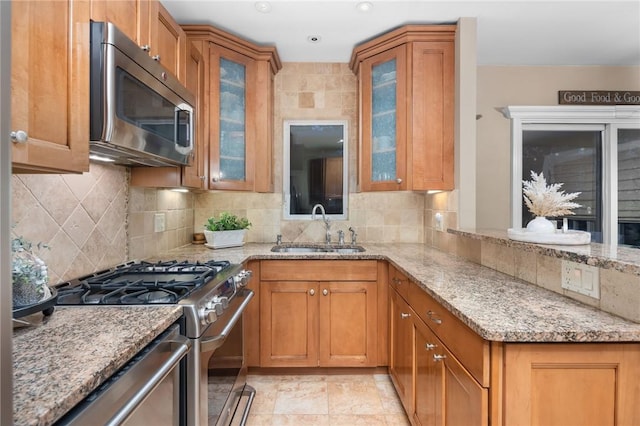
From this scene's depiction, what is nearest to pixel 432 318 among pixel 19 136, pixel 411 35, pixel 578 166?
pixel 19 136

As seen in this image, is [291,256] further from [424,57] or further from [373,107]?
[424,57]

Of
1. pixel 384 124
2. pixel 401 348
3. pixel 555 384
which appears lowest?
pixel 401 348

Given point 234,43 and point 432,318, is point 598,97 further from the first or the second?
point 234,43

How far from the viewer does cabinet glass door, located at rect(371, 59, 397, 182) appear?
255 centimetres

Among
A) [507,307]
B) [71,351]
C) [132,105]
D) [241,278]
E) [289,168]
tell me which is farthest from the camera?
[289,168]

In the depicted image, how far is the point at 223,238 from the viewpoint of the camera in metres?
2.62

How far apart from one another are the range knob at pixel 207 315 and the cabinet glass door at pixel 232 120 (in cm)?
146

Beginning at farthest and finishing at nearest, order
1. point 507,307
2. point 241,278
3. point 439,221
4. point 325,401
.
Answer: point 439,221 → point 325,401 → point 241,278 → point 507,307

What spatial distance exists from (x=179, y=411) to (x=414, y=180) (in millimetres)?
1959

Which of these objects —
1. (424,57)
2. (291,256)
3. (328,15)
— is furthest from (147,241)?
(424,57)

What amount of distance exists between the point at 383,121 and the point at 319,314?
59.6 inches

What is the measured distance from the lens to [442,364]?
51.9 inches

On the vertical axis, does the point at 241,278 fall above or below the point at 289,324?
above

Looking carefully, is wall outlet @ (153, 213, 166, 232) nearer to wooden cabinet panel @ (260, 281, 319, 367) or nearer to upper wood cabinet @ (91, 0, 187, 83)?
wooden cabinet panel @ (260, 281, 319, 367)
